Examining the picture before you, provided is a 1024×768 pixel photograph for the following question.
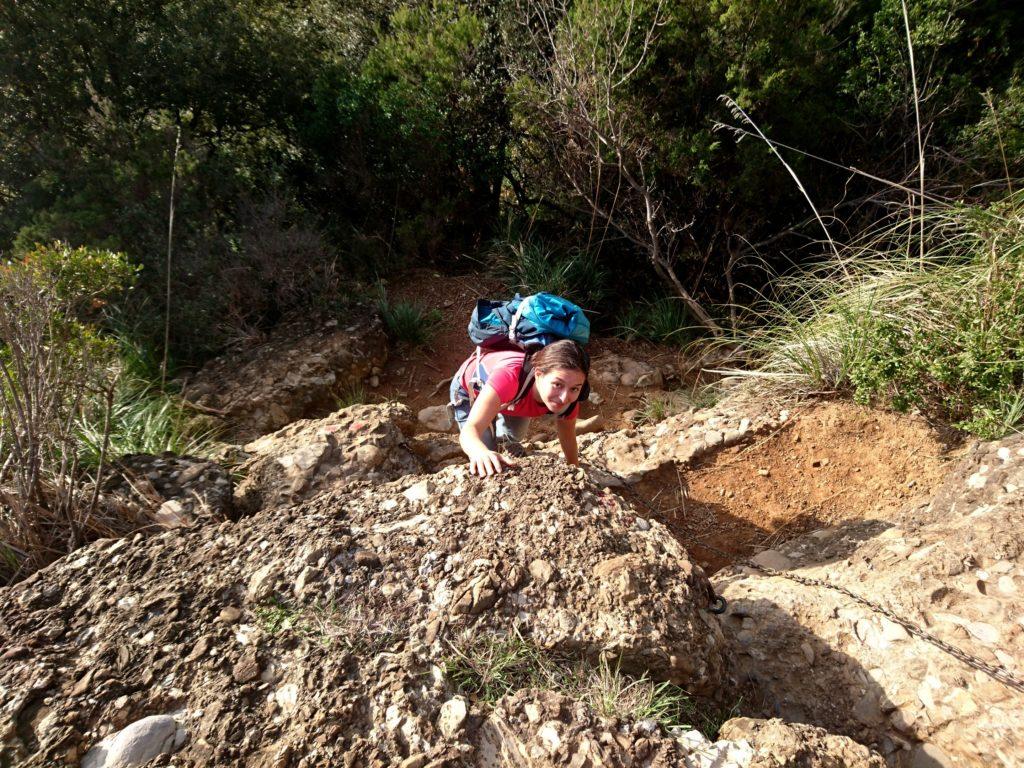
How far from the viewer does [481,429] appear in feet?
8.46

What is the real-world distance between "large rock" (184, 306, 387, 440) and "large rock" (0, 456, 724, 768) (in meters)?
2.55

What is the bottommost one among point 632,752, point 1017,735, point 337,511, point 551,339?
point 1017,735

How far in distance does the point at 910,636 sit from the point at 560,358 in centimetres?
184

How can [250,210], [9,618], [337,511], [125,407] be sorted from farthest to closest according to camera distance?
[250,210] → [125,407] → [337,511] → [9,618]

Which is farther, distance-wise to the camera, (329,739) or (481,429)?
(481,429)

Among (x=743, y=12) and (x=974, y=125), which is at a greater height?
(x=743, y=12)

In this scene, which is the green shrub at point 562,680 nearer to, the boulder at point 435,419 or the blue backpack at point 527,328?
the blue backpack at point 527,328

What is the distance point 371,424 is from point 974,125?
17.9 ft

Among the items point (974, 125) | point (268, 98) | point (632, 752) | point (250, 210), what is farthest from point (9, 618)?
point (974, 125)

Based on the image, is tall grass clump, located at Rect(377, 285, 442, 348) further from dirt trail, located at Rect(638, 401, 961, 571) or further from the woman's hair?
the woman's hair

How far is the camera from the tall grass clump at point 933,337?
10.3 feet

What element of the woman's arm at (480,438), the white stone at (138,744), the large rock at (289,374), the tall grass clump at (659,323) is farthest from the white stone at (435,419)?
the white stone at (138,744)

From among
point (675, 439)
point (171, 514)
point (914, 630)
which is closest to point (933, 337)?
point (675, 439)

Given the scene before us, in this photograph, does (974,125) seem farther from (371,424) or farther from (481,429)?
(371,424)
